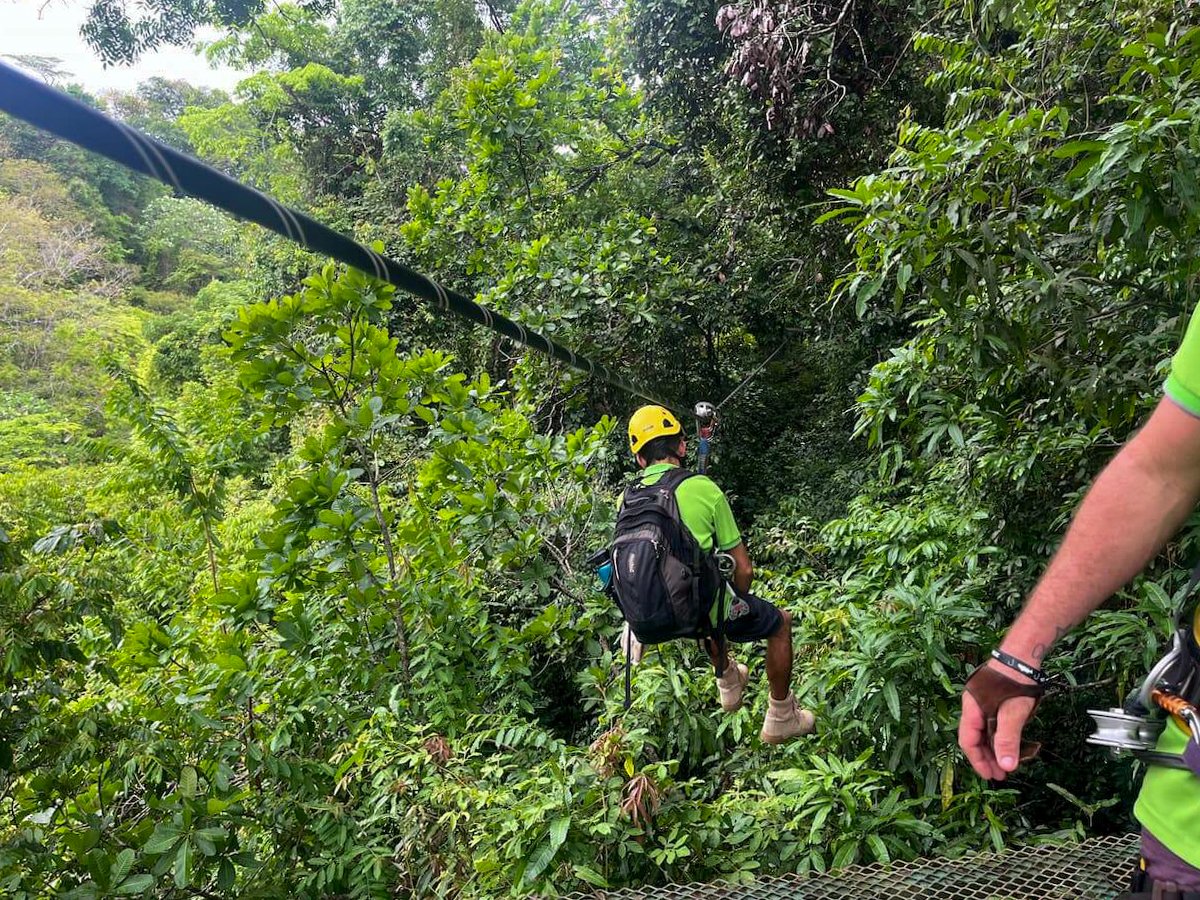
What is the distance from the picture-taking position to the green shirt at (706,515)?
Result: 218cm

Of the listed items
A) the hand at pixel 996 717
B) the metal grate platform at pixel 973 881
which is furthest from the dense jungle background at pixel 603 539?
the hand at pixel 996 717

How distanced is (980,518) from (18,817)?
10.4ft

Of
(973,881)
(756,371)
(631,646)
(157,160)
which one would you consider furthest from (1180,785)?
(756,371)

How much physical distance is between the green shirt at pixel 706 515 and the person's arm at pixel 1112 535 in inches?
54.0

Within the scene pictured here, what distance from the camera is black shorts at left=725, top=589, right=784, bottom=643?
2.26 meters

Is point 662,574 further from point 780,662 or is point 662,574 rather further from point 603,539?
point 603,539

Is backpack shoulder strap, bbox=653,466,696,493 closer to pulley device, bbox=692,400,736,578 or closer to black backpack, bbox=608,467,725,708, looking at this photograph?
black backpack, bbox=608,467,725,708

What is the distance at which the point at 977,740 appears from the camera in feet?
2.73

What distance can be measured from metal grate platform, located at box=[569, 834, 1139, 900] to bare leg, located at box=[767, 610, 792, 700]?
28.4 inches

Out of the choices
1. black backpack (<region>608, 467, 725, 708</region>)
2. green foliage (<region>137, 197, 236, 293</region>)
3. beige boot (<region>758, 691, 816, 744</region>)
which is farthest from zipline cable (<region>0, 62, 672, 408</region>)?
green foliage (<region>137, 197, 236, 293</region>)

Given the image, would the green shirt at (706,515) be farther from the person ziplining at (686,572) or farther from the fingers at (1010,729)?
the fingers at (1010,729)

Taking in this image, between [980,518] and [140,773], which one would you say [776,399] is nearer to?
[980,518]

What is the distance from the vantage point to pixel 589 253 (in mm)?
4863

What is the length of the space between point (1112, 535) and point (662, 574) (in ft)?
4.65
